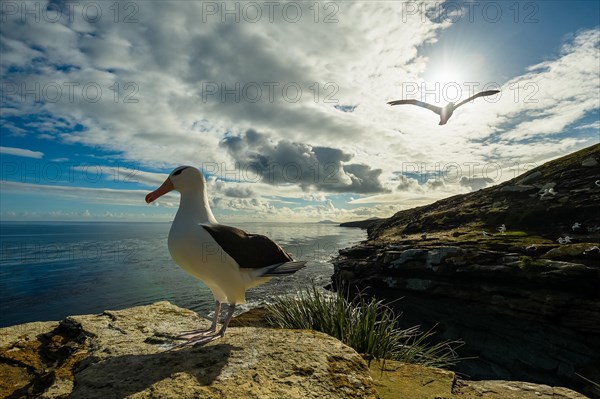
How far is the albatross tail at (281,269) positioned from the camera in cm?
516

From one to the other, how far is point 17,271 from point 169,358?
7474 centimetres

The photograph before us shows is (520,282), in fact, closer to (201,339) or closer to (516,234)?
(516,234)

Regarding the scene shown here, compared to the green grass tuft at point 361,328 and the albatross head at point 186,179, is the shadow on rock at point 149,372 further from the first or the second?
the green grass tuft at point 361,328

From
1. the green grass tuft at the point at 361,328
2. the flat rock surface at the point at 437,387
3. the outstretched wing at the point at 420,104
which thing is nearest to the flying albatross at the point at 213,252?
the green grass tuft at the point at 361,328

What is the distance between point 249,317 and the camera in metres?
10.8

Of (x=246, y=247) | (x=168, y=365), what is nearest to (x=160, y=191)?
(x=246, y=247)

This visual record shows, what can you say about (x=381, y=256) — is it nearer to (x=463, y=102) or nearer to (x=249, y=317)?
(x=463, y=102)

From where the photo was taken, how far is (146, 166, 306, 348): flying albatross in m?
4.95

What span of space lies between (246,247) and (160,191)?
216 cm

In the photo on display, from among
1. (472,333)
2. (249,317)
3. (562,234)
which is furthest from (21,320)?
(562,234)

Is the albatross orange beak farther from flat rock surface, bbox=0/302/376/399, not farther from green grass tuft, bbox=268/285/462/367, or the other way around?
green grass tuft, bbox=268/285/462/367

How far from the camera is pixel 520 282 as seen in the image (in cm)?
1475

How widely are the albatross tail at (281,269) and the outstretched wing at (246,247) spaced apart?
0.10 meters

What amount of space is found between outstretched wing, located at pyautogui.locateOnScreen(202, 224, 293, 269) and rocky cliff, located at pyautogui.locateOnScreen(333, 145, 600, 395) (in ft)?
30.5
